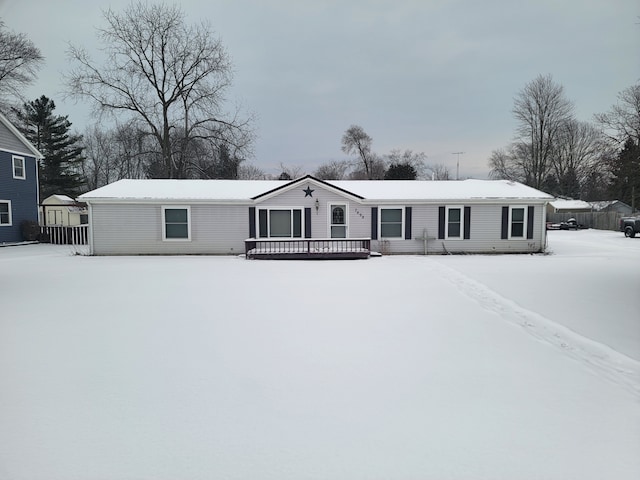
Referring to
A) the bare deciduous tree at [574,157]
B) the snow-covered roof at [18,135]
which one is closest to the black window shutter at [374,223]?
the snow-covered roof at [18,135]

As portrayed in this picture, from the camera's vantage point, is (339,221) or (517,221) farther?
(517,221)

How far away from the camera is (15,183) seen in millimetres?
21766

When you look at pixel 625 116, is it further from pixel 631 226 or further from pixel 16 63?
pixel 16 63

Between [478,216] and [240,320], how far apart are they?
13816 mm

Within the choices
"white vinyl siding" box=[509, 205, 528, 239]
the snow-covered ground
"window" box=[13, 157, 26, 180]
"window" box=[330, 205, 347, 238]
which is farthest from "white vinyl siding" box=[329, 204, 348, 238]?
"window" box=[13, 157, 26, 180]

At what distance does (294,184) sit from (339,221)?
99.9 inches

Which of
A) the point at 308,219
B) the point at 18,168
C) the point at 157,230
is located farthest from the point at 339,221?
the point at 18,168

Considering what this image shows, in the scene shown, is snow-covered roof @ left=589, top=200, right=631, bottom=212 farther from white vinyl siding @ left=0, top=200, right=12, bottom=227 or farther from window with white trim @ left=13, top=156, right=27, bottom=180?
white vinyl siding @ left=0, top=200, right=12, bottom=227

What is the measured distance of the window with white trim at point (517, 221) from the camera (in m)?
17.2

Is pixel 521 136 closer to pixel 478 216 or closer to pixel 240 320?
pixel 478 216

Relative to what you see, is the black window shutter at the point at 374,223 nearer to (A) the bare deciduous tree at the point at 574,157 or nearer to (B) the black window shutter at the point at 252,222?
(B) the black window shutter at the point at 252,222

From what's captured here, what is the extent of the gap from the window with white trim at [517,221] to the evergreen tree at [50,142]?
41471 millimetres

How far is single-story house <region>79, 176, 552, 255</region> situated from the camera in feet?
53.9

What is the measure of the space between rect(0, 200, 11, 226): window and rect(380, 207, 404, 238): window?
797 inches
